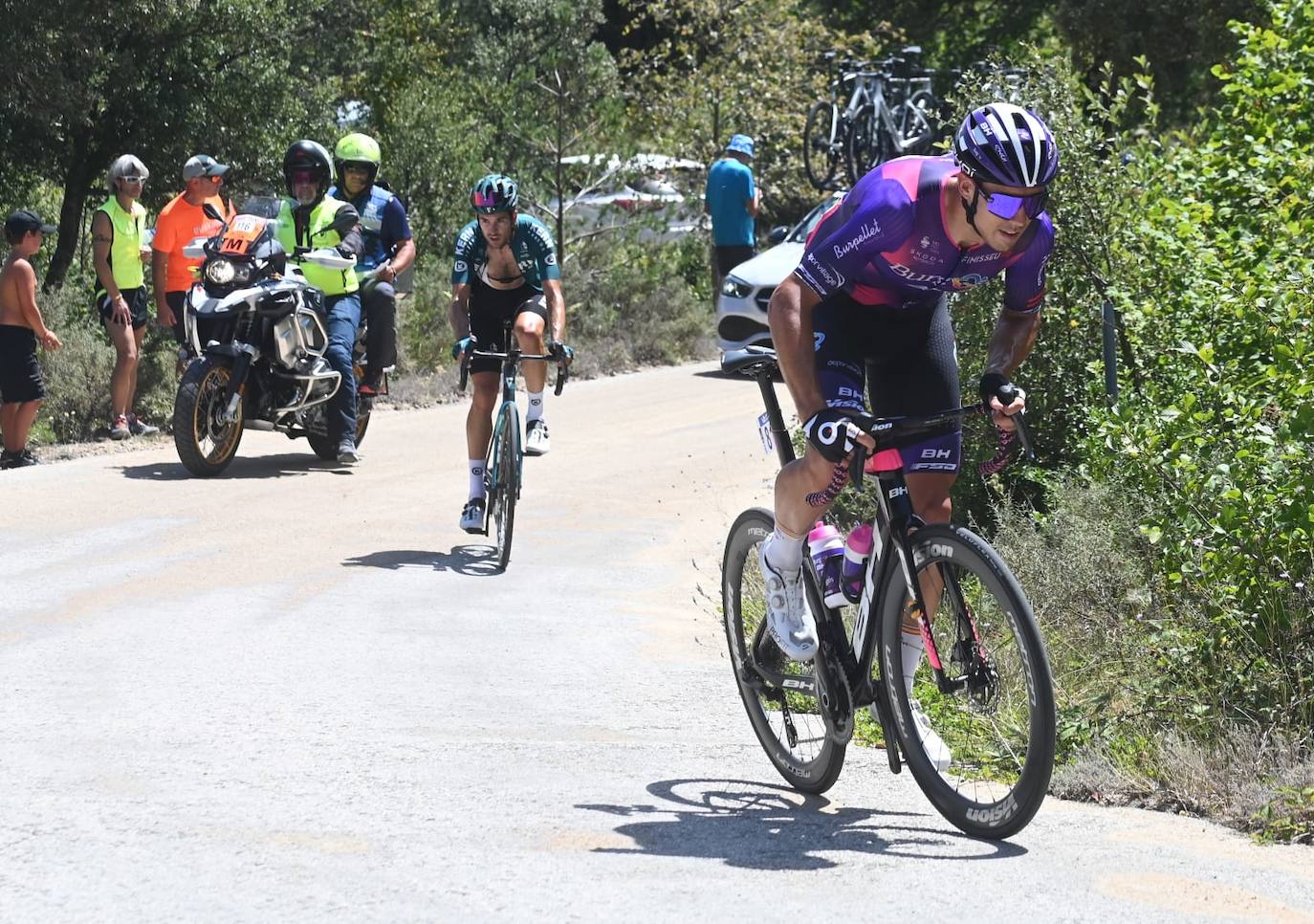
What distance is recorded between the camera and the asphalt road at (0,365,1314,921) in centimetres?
455

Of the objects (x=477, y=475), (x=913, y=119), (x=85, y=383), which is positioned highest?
(x=913, y=119)

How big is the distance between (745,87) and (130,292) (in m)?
13.3

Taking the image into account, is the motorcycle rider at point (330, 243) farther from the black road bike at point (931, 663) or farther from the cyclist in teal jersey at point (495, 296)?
the black road bike at point (931, 663)

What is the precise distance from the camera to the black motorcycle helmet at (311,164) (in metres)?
12.4

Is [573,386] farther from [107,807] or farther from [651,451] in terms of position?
[107,807]

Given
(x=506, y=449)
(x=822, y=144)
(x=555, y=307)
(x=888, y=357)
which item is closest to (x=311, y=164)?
(x=555, y=307)

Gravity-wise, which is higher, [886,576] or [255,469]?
[886,576]

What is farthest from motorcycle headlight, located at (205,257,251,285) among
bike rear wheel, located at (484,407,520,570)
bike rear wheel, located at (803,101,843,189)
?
bike rear wheel, located at (803,101,843,189)

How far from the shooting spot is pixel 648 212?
22.3 metres

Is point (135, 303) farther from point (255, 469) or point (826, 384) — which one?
point (826, 384)

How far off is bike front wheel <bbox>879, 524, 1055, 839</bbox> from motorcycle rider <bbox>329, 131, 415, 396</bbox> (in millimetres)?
8170

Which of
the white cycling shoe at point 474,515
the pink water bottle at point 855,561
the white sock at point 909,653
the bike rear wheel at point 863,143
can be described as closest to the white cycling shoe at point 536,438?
the white cycling shoe at point 474,515

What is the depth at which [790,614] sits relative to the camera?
564 centimetres

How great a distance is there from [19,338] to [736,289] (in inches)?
291
